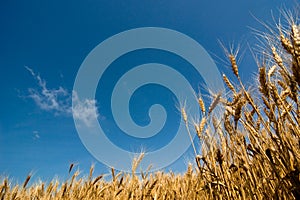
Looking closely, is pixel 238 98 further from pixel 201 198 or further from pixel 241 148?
pixel 201 198

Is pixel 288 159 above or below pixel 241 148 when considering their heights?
below

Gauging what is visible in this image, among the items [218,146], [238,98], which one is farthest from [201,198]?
[238,98]

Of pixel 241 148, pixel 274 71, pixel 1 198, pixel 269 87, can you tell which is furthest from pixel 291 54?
pixel 1 198

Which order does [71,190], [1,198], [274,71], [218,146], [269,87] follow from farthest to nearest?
[71,190] → [1,198] → [218,146] → [274,71] → [269,87]

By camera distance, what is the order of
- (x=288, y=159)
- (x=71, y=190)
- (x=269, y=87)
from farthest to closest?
(x=71, y=190) < (x=269, y=87) < (x=288, y=159)

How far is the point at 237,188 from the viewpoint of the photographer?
2.25m

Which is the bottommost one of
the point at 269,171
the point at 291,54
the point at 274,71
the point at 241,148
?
the point at 269,171

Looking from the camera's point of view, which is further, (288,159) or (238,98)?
(238,98)

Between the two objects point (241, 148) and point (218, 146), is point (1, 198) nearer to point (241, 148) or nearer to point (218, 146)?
point (218, 146)

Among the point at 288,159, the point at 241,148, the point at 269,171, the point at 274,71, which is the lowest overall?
the point at 288,159

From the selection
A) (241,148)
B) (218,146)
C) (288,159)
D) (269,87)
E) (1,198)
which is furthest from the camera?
(1,198)

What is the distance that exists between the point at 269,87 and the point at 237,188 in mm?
1002

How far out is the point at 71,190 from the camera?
369cm

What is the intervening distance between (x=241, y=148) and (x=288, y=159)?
0.67 meters
